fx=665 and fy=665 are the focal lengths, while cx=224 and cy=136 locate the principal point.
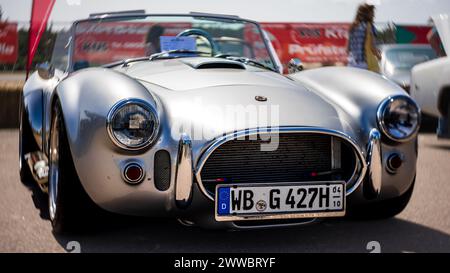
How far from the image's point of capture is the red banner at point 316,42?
1564cm

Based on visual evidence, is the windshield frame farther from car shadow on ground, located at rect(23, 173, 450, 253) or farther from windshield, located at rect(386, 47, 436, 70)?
Answer: windshield, located at rect(386, 47, 436, 70)

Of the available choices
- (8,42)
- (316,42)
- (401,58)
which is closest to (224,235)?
(401,58)

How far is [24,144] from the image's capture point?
197 inches

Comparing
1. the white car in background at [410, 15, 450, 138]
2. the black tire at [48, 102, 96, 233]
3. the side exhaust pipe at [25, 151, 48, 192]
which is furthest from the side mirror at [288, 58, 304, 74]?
the white car in background at [410, 15, 450, 138]

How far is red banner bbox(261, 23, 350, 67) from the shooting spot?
51.3ft

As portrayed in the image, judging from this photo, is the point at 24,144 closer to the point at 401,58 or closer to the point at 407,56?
the point at 401,58

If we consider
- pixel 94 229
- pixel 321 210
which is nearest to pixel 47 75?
pixel 94 229

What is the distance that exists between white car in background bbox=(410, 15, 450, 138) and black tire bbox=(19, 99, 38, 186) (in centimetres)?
458

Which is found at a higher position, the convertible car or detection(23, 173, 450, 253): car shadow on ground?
the convertible car

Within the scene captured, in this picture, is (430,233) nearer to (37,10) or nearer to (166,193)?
(166,193)

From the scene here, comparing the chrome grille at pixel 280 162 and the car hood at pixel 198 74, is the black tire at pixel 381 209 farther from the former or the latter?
the car hood at pixel 198 74

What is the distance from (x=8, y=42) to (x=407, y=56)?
7563 mm

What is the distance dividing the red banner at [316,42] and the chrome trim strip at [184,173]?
12.8m
